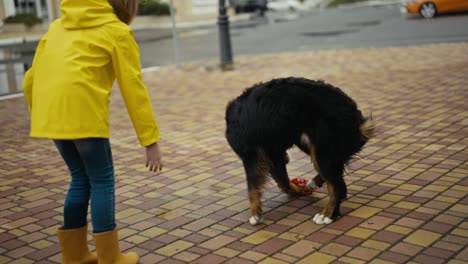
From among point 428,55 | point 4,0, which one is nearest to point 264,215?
point 428,55

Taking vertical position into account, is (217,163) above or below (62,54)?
below

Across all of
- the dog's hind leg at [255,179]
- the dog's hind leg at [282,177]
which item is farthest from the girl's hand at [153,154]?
the dog's hind leg at [282,177]

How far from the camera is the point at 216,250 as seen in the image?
3666 mm

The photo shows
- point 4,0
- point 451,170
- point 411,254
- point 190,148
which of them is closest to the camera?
point 411,254

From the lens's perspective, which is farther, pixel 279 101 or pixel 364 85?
pixel 364 85

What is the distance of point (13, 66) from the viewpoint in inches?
592

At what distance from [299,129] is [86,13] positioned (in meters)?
1.60

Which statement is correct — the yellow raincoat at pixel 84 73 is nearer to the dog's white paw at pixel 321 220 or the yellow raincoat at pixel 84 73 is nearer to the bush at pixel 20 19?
the dog's white paw at pixel 321 220

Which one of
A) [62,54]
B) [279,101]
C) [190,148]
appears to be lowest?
[190,148]

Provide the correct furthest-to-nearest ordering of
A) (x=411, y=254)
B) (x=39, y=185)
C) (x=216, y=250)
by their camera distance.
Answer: (x=39, y=185) < (x=216, y=250) < (x=411, y=254)

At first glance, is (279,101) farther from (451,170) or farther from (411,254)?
(451,170)

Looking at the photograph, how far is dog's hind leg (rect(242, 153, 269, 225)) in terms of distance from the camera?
3.95 m

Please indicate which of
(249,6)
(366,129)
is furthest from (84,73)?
(249,6)

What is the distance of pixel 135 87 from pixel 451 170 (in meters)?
2.96
